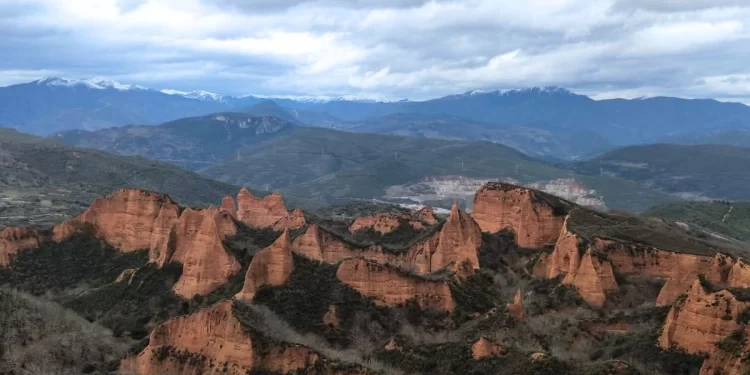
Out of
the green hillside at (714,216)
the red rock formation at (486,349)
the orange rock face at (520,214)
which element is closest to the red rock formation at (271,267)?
the red rock formation at (486,349)

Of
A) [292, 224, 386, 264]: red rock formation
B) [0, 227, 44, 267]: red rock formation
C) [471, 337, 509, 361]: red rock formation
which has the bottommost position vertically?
[0, 227, 44, 267]: red rock formation

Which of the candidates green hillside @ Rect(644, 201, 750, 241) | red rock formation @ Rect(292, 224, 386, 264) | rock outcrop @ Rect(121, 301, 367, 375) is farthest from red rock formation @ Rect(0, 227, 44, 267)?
green hillside @ Rect(644, 201, 750, 241)

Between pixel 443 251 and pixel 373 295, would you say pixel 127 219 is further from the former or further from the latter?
pixel 373 295

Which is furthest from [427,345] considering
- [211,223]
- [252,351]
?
[211,223]

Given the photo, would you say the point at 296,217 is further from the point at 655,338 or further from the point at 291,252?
the point at 655,338

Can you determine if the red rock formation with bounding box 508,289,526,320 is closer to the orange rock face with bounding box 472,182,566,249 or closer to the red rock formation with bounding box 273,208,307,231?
the orange rock face with bounding box 472,182,566,249

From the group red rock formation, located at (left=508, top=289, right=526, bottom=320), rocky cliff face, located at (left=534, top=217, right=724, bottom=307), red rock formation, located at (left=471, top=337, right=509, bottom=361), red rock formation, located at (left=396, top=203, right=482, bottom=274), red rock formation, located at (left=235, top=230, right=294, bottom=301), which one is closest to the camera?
red rock formation, located at (left=471, top=337, right=509, bottom=361)

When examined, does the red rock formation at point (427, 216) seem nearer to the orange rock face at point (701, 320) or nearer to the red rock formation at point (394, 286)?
the red rock formation at point (394, 286)
